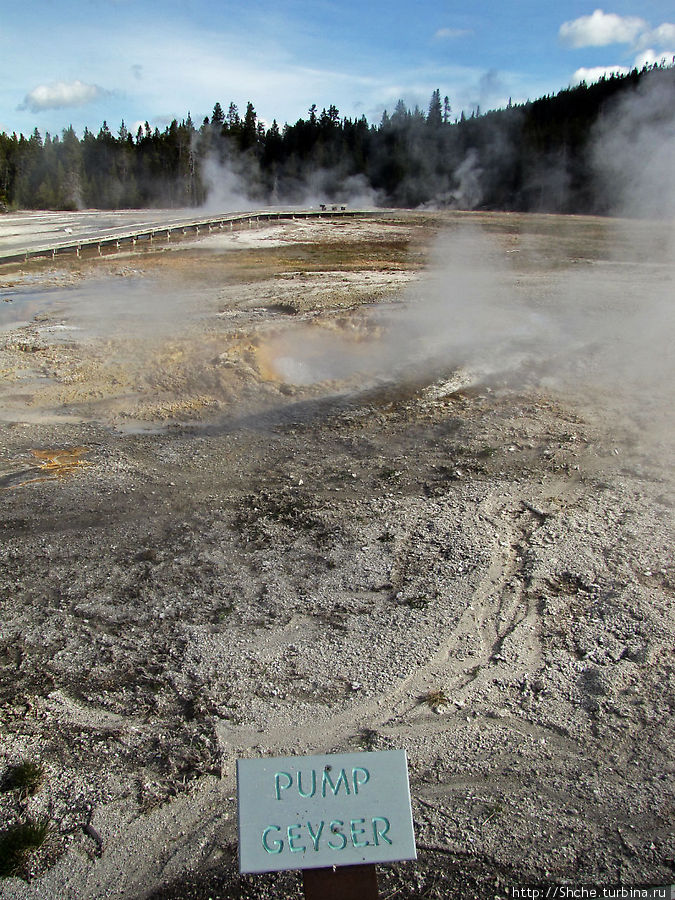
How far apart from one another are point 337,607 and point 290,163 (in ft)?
205

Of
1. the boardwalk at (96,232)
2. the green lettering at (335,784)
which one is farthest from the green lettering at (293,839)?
the boardwalk at (96,232)

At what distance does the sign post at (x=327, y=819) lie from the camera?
6.68 ft

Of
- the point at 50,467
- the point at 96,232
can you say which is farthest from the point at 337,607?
the point at 96,232

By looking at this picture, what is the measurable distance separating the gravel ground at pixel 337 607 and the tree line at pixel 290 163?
34924 millimetres

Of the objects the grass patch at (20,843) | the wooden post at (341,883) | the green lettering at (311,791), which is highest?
the green lettering at (311,791)

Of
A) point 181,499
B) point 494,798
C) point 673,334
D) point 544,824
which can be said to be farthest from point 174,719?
point 673,334

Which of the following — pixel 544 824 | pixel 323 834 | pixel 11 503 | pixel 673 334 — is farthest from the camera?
pixel 673 334

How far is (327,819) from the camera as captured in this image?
2.09 meters

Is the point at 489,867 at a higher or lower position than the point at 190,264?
lower

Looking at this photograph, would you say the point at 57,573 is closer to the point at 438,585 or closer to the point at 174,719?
the point at 174,719

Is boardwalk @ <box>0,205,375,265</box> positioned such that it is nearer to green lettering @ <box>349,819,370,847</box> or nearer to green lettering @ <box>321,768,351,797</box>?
green lettering @ <box>321,768,351,797</box>

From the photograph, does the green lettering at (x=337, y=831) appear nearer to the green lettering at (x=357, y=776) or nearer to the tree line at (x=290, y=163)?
the green lettering at (x=357, y=776)

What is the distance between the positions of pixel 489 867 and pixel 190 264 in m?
20.1

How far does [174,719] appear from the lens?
366 cm
